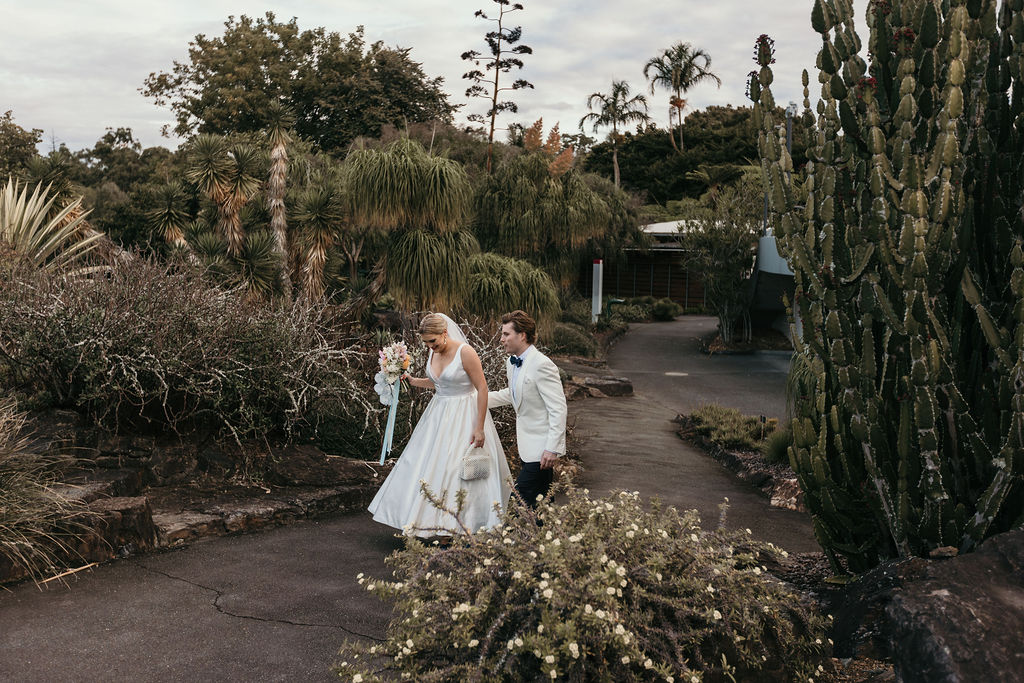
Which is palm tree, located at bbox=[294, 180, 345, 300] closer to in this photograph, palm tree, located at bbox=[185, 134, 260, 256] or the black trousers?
palm tree, located at bbox=[185, 134, 260, 256]

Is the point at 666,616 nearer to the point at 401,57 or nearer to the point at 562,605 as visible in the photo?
the point at 562,605

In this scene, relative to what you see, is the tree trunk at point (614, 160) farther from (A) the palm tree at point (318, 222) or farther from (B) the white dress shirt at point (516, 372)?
(B) the white dress shirt at point (516, 372)

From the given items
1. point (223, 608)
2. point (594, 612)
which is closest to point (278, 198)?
point (223, 608)

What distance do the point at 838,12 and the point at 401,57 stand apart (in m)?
40.8

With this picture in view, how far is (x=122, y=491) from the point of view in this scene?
6445 millimetres

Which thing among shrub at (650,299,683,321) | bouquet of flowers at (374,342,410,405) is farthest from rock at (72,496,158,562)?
shrub at (650,299,683,321)

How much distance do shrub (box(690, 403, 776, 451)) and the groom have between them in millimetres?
6231

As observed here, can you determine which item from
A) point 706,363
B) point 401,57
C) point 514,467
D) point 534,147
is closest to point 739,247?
point 706,363

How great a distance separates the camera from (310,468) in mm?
7637

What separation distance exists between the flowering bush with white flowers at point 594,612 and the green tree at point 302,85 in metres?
38.3

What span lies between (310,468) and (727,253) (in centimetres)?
2122

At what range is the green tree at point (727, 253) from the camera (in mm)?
26453

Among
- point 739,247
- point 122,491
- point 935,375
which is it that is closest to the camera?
point 935,375

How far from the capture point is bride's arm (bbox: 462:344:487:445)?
6.04 m
